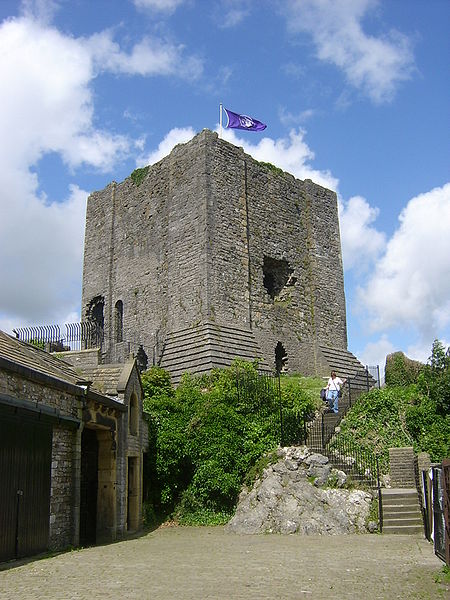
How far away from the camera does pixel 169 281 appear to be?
25859mm

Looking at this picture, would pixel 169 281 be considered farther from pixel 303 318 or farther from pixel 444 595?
pixel 444 595

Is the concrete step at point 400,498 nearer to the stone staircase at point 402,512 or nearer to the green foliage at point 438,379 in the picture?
the stone staircase at point 402,512

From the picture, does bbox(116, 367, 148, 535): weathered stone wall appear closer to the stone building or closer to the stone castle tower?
the stone building

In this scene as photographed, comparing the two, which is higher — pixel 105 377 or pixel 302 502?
pixel 105 377

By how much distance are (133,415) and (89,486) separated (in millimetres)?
2220

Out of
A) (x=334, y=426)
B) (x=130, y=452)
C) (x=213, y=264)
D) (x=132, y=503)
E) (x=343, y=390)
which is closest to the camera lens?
(x=130, y=452)

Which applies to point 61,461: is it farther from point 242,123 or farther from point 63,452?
point 242,123

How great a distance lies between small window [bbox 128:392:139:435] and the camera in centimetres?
1616

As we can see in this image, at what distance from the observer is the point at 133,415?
16328mm

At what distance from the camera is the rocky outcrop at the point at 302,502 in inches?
576

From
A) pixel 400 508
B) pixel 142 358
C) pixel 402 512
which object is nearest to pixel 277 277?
pixel 142 358

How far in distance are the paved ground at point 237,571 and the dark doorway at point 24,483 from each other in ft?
1.81

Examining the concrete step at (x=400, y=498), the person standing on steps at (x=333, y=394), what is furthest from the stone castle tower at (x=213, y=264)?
the concrete step at (x=400, y=498)

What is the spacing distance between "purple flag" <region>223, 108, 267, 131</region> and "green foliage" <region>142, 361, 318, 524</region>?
12.7 metres
